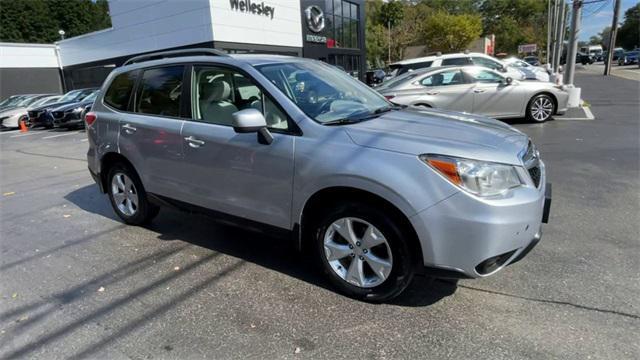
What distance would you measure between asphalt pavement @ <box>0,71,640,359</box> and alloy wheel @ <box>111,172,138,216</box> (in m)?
0.23

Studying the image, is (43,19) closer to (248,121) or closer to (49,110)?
(49,110)

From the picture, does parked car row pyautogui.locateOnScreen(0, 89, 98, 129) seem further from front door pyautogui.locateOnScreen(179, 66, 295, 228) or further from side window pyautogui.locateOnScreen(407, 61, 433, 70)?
front door pyautogui.locateOnScreen(179, 66, 295, 228)

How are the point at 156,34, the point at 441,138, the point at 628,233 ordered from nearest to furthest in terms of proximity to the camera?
the point at 441,138
the point at 628,233
the point at 156,34

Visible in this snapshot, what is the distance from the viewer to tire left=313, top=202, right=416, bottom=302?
3016mm

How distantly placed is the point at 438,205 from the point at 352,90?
1723 mm

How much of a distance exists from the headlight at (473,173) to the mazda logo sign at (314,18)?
88.5 feet

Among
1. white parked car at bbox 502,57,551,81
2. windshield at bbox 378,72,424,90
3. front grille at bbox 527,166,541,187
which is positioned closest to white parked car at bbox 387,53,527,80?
white parked car at bbox 502,57,551,81

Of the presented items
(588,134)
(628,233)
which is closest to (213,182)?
(628,233)

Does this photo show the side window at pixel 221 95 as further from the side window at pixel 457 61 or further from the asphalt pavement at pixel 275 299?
the side window at pixel 457 61

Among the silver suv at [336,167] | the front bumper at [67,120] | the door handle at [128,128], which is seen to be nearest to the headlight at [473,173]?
the silver suv at [336,167]

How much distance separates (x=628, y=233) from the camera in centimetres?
422

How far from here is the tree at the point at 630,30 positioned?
88.6m

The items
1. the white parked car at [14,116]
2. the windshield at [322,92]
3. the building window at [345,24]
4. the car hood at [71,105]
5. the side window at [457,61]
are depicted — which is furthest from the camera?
the building window at [345,24]

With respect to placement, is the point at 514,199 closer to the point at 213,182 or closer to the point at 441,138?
the point at 441,138
